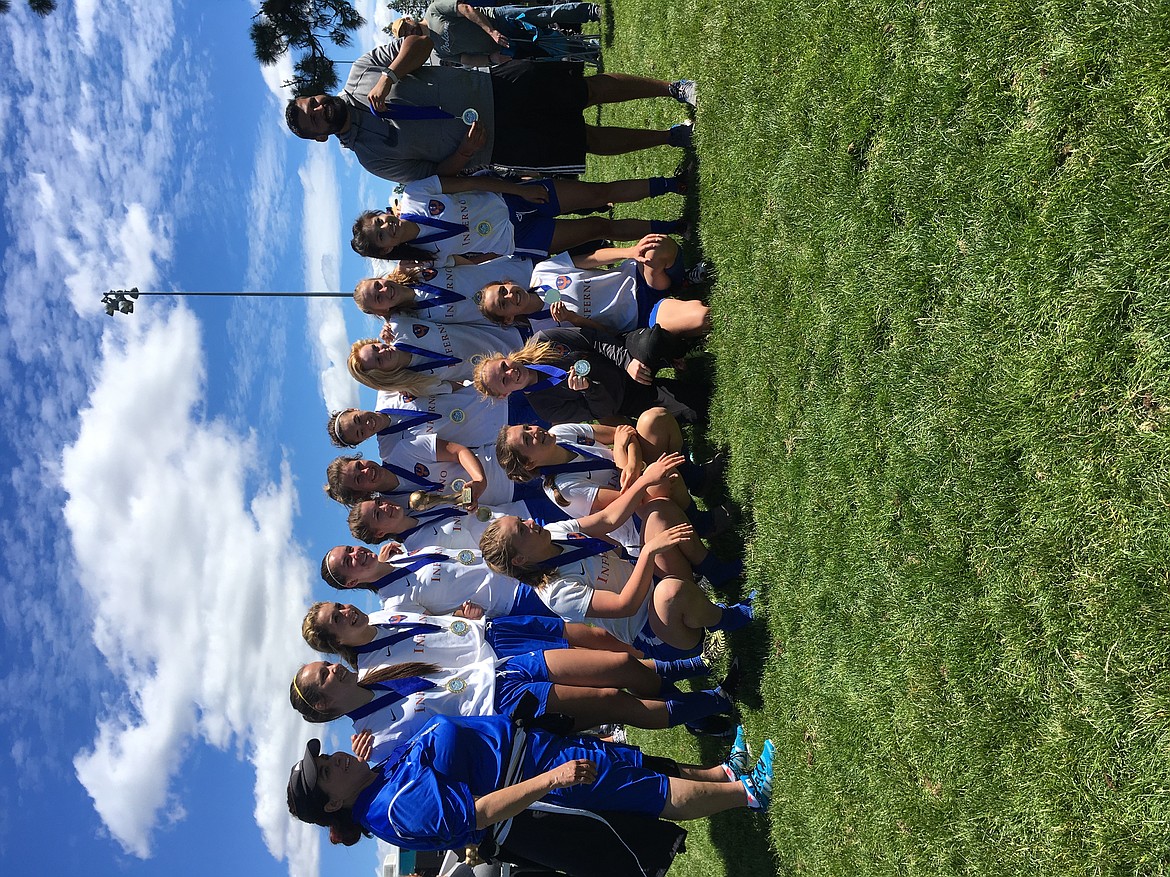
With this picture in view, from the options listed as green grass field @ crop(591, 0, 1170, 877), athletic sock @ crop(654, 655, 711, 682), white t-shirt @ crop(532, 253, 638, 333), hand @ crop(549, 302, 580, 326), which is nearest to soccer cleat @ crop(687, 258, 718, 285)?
white t-shirt @ crop(532, 253, 638, 333)

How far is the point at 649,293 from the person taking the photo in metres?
5.99

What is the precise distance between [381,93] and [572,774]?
4.48 metres

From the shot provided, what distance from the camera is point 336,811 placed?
159 inches

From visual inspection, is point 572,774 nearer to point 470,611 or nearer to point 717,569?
point 470,611

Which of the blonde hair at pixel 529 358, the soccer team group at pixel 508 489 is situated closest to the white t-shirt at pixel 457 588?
the soccer team group at pixel 508 489

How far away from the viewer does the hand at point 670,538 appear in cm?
465

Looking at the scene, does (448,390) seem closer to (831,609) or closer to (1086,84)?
(831,609)

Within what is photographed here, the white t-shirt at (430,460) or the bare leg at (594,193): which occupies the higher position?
the bare leg at (594,193)

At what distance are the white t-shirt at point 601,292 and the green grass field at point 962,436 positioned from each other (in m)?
1.08

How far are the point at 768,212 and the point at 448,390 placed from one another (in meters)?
2.63

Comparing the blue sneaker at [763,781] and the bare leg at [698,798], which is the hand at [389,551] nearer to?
the bare leg at [698,798]

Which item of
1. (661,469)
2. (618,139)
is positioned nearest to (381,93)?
(618,139)

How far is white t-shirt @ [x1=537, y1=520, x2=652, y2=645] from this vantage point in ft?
15.6

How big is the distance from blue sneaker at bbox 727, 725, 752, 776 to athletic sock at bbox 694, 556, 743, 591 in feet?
3.07
